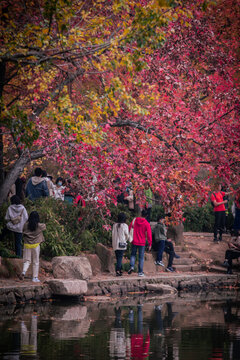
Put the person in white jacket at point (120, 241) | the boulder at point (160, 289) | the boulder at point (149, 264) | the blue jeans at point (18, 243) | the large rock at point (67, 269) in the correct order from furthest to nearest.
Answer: the boulder at point (149, 264)
the person in white jacket at point (120, 241)
the boulder at point (160, 289)
the blue jeans at point (18, 243)
the large rock at point (67, 269)

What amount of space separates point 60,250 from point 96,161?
346cm

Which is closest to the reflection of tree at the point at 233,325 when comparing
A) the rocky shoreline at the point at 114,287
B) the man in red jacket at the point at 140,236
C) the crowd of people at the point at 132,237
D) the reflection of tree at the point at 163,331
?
the reflection of tree at the point at 163,331

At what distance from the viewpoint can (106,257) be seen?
1686 cm

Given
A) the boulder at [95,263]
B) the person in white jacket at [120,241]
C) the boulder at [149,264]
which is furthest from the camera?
the boulder at [149,264]

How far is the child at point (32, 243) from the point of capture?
13.9 metres

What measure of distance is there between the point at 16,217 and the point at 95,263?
11.0 ft

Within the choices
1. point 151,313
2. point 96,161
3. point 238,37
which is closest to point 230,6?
point 238,37

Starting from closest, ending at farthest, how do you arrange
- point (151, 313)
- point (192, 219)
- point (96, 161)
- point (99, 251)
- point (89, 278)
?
1. point (151, 313)
2. point (96, 161)
3. point (89, 278)
4. point (99, 251)
5. point (192, 219)

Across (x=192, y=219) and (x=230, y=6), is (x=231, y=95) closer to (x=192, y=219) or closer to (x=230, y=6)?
(x=230, y=6)

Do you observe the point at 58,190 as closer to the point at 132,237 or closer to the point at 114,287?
the point at 132,237

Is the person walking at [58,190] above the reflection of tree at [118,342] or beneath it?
above

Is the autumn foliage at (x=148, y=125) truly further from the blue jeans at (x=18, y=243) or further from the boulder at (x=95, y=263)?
the boulder at (x=95, y=263)

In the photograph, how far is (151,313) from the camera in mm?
11961

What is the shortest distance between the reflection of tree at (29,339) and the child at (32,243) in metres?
3.47
